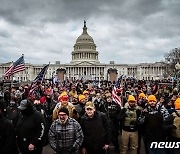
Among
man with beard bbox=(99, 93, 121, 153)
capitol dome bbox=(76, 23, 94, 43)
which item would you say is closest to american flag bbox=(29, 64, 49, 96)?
man with beard bbox=(99, 93, 121, 153)

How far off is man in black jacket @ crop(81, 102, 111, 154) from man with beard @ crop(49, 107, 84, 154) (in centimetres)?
56

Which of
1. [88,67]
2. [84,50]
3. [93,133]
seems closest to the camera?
[93,133]

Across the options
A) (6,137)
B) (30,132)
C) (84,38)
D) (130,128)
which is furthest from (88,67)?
(6,137)

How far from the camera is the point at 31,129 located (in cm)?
553

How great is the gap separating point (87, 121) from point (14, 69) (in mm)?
9786

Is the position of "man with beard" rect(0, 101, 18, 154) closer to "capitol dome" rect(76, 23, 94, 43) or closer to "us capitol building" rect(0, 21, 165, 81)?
"us capitol building" rect(0, 21, 165, 81)

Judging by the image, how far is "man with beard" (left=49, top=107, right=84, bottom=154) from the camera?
5.15 meters

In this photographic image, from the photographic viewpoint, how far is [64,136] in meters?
5.16

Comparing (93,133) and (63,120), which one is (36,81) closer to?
(93,133)

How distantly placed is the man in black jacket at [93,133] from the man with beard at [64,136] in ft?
1.83

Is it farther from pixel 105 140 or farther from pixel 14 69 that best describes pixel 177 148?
pixel 14 69

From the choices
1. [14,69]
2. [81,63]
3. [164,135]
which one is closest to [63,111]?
[164,135]

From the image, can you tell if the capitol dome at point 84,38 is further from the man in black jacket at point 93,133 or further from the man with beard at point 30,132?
the man with beard at point 30,132

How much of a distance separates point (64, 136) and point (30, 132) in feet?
2.55
